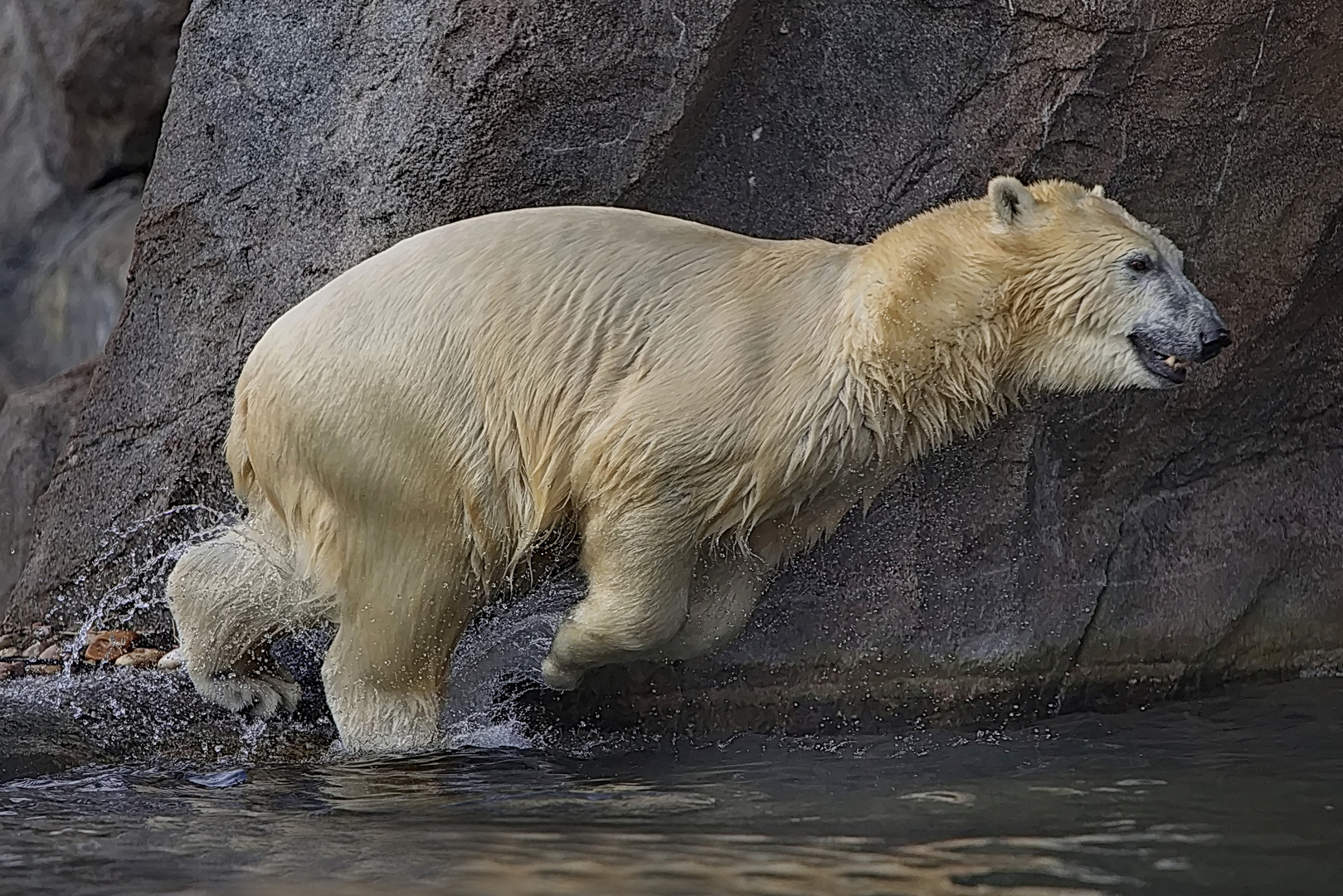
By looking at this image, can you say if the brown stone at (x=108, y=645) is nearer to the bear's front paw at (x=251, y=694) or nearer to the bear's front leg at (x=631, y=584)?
the bear's front paw at (x=251, y=694)

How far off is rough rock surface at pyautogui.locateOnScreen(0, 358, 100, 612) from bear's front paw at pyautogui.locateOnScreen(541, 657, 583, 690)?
8.32 ft

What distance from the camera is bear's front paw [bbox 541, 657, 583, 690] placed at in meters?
4.16

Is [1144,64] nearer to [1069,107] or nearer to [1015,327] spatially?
[1069,107]

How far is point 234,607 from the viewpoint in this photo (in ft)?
14.1

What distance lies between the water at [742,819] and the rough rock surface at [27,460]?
7.31 feet

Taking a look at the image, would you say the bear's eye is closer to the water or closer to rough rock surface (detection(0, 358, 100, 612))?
the water

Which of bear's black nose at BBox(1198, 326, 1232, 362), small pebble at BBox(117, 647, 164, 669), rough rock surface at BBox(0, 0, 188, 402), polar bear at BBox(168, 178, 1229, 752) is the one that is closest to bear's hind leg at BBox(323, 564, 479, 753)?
polar bear at BBox(168, 178, 1229, 752)

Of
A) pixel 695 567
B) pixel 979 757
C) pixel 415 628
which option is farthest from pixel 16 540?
pixel 979 757

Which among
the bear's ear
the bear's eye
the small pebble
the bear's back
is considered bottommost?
the small pebble

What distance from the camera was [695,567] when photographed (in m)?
4.16

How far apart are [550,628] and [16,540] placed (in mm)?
2322

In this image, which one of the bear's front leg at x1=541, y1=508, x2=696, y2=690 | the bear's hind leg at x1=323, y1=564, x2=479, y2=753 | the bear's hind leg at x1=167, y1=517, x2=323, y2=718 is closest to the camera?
the bear's front leg at x1=541, y1=508, x2=696, y2=690

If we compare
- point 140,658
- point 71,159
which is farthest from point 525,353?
point 71,159

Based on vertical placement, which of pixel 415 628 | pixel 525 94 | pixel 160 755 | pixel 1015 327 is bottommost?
pixel 160 755
